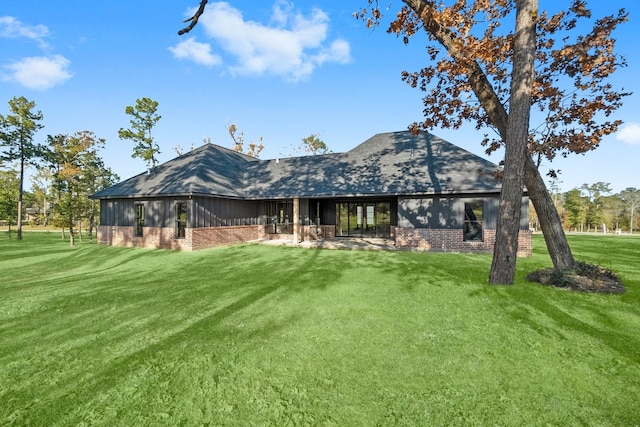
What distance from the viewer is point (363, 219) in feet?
61.3

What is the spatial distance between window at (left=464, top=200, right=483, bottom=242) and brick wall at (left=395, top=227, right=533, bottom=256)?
29cm

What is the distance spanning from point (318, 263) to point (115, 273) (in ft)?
22.3

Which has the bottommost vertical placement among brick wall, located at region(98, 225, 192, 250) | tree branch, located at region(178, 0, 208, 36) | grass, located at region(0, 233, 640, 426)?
grass, located at region(0, 233, 640, 426)

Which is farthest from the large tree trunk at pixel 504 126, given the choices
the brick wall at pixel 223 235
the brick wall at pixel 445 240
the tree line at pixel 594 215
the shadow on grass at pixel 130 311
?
the tree line at pixel 594 215

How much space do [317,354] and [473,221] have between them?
12.5 m

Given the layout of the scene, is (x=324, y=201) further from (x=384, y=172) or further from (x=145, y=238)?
(x=145, y=238)

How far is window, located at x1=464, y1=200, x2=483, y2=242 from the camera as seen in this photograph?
13.7m

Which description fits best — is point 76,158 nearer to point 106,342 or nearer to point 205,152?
point 205,152

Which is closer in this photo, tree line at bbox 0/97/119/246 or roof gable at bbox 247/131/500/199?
roof gable at bbox 247/131/500/199

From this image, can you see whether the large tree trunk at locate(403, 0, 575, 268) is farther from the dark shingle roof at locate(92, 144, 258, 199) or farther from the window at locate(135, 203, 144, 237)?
the window at locate(135, 203, 144, 237)

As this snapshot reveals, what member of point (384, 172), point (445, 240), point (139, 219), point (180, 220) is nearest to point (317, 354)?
point (445, 240)

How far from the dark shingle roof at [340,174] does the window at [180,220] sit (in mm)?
964

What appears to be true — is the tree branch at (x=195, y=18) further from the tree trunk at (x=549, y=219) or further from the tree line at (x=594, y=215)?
the tree line at (x=594, y=215)

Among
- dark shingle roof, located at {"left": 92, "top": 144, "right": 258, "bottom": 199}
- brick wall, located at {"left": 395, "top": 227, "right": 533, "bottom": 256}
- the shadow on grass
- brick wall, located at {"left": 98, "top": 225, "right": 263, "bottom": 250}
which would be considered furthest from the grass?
dark shingle roof, located at {"left": 92, "top": 144, "right": 258, "bottom": 199}
